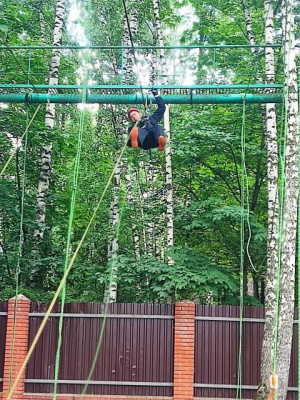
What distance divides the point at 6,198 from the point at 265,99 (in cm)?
496

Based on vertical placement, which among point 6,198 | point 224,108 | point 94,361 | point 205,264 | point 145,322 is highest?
point 224,108

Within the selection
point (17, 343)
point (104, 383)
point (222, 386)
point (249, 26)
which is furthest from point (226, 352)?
point (249, 26)

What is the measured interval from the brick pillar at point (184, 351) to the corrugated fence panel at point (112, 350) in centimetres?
17

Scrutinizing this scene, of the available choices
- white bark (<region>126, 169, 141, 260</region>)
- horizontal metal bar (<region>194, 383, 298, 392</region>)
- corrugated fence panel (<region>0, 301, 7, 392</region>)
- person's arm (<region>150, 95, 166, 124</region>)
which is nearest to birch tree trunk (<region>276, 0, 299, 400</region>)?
horizontal metal bar (<region>194, 383, 298, 392</region>)

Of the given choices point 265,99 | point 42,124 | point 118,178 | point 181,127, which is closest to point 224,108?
point 181,127

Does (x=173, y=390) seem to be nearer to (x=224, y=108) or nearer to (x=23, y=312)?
(x=23, y=312)

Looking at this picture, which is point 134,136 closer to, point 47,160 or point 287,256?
point 287,256

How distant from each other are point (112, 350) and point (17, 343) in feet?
4.56

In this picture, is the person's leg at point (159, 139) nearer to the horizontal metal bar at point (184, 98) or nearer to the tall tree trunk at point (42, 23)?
the horizontal metal bar at point (184, 98)

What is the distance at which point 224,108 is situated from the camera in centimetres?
1027

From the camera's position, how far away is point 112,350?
22.8 ft

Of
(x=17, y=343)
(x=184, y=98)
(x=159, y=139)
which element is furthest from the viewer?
(x=17, y=343)

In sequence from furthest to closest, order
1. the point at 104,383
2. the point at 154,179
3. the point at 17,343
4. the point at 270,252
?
the point at 154,179 → the point at 104,383 → the point at 17,343 → the point at 270,252

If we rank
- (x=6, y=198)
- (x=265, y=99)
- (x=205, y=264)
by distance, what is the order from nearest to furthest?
(x=265, y=99) → (x=205, y=264) → (x=6, y=198)
